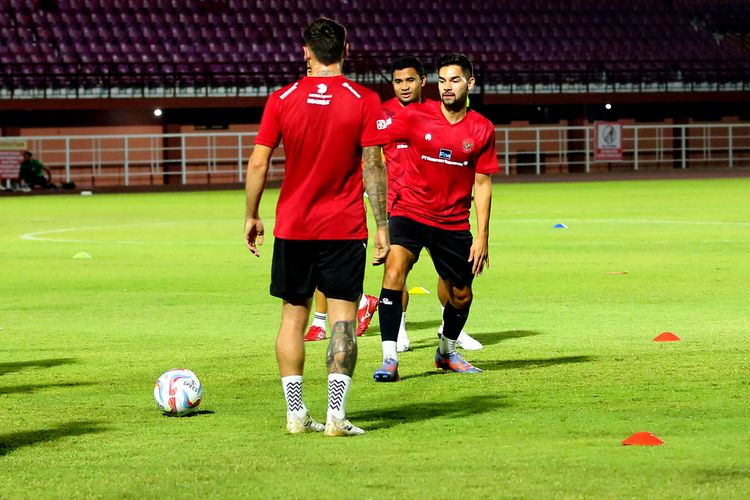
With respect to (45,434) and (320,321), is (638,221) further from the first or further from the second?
(45,434)

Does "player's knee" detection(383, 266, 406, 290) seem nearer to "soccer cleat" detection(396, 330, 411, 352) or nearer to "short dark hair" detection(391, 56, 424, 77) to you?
"soccer cleat" detection(396, 330, 411, 352)

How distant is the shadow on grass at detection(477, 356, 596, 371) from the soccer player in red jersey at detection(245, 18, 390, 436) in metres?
2.53

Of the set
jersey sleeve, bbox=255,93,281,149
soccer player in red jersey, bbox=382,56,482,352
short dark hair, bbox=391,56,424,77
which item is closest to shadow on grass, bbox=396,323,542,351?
soccer player in red jersey, bbox=382,56,482,352

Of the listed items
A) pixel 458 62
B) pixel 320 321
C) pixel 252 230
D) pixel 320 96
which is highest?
pixel 458 62

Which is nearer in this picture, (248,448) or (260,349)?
(248,448)

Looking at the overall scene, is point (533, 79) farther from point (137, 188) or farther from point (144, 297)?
point (144, 297)

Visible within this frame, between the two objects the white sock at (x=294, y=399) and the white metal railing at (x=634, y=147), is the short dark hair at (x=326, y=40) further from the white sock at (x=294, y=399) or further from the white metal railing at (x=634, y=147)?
the white metal railing at (x=634, y=147)

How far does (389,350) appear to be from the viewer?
916cm

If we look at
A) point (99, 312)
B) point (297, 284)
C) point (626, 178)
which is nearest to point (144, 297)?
point (99, 312)

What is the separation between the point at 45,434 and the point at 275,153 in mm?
41317

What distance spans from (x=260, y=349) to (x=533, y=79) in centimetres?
4009

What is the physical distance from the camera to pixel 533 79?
164ft

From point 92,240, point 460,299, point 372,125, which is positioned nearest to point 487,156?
point 460,299

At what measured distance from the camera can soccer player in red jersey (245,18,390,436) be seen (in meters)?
7.09
